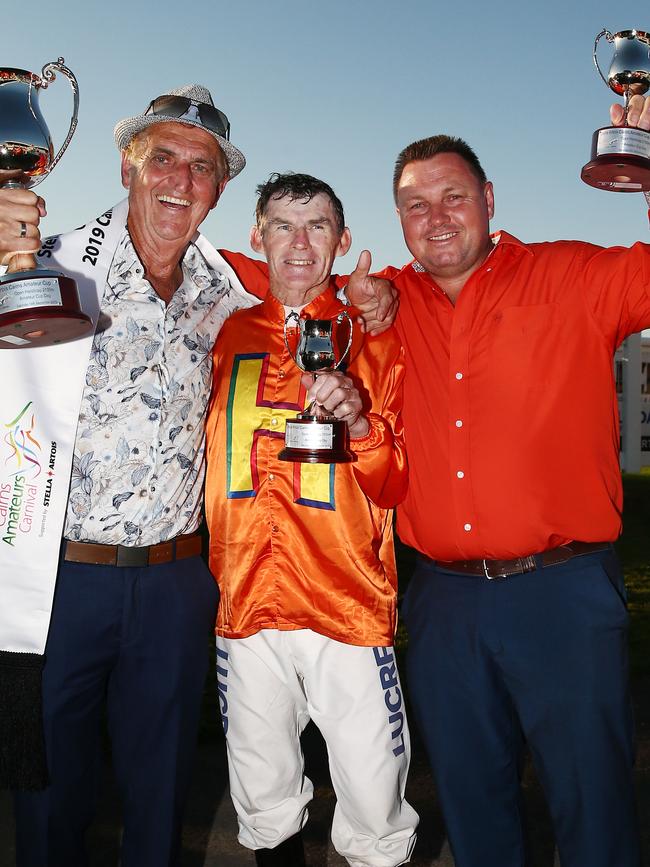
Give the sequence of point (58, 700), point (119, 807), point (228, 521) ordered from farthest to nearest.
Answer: point (119, 807) < point (228, 521) < point (58, 700)

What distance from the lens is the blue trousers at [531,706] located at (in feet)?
9.09

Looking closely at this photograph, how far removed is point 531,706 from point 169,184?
2269 mm

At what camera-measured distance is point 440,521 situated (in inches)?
116

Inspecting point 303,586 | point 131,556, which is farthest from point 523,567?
point 131,556

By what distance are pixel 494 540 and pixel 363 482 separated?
488 millimetres

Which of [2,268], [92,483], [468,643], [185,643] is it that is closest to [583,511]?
[468,643]

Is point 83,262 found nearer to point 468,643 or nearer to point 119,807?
point 468,643

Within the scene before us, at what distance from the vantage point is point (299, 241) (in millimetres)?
3088

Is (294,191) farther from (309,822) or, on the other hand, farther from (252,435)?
(309,822)

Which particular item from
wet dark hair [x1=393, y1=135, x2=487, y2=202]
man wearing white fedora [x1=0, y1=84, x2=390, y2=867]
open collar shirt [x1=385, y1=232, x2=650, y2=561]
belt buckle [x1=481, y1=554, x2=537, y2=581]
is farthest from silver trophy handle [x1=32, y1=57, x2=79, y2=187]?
belt buckle [x1=481, y1=554, x2=537, y2=581]

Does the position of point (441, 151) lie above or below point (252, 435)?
above

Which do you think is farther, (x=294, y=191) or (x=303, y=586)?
(x=294, y=191)

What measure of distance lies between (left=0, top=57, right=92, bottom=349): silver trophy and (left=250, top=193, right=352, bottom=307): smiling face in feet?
2.51

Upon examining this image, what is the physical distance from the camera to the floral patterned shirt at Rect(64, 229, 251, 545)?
9.53ft
